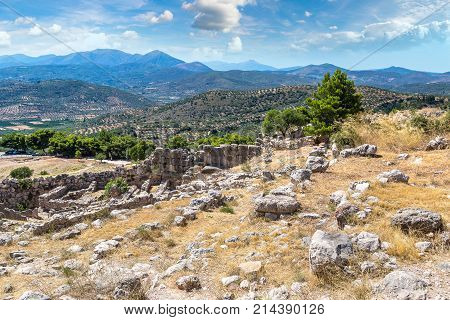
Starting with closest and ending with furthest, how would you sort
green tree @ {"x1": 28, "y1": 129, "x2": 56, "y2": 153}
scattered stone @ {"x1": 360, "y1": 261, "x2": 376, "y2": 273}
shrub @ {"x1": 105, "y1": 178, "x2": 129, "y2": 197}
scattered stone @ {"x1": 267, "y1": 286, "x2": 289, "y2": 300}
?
1. scattered stone @ {"x1": 267, "y1": 286, "x2": 289, "y2": 300}
2. scattered stone @ {"x1": 360, "y1": 261, "x2": 376, "y2": 273}
3. shrub @ {"x1": 105, "y1": 178, "x2": 129, "y2": 197}
4. green tree @ {"x1": 28, "y1": 129, "x2": 56, "y2": 153}

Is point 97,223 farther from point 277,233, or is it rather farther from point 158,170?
point 158,170

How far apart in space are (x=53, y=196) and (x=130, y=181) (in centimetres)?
555

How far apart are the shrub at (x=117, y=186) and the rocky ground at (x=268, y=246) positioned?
1105 cm

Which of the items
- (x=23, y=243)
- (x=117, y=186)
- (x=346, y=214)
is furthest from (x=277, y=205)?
(x=117, y=186)

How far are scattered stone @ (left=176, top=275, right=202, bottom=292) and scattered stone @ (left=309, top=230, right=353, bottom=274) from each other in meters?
2.21

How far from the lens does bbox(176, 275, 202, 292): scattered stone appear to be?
7.44 metres

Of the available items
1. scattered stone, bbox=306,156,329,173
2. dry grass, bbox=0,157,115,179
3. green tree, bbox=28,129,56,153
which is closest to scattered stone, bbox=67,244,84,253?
scattered stone, bbox=306,156,329,173

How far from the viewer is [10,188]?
1089 inches

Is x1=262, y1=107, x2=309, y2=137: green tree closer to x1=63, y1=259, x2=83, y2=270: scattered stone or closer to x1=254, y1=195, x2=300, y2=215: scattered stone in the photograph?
x1=254, y1=195, x2=300, y2=215: scattered stone

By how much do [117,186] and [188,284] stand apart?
20.8 meters

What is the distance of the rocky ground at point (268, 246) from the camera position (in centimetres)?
687

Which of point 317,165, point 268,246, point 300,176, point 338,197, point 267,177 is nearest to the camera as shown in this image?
point 268,246

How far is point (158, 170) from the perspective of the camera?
2953 cm
